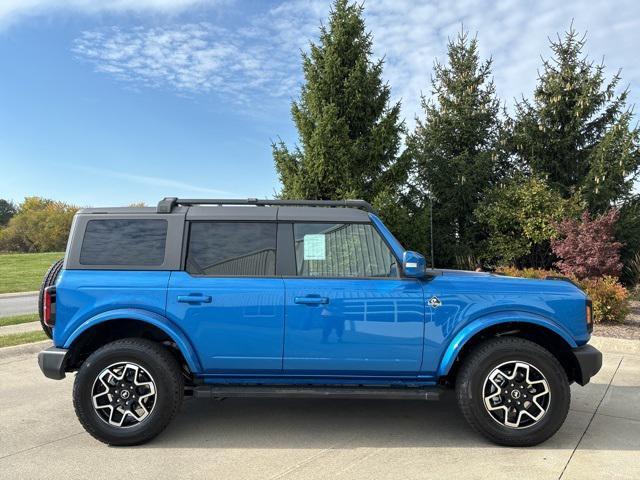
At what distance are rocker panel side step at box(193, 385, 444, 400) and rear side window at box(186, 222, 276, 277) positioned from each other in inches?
36.5

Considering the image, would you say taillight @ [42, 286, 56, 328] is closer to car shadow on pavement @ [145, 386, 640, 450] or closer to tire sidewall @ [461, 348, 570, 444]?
car shadow on pavement @ [145, 386, 640, 450]

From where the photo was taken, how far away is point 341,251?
3.92m

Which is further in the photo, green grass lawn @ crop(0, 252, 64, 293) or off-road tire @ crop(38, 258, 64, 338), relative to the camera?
green grass lawn @ crop(0, 252, 64, 293)

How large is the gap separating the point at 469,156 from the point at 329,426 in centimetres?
1271

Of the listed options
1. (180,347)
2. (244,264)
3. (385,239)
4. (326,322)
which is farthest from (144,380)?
(385,239)

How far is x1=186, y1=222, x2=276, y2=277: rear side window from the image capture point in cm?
388

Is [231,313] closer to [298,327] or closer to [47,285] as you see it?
[298,327]

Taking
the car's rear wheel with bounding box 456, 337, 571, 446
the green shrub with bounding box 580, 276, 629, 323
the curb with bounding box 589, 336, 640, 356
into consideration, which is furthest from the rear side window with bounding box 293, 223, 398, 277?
the green shrub with bounding box 580, 276, 629, 323

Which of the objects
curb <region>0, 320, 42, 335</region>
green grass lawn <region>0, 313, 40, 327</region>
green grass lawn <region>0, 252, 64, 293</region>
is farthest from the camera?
green grass lawn <region>0, 252, 64, 293</region>

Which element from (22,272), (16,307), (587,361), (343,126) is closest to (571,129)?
(343,126)

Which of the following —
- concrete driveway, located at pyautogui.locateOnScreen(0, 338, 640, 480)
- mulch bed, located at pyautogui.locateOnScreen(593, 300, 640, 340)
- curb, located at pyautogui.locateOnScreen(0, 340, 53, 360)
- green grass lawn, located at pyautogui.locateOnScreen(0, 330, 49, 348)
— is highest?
mulch bed, located at pyautogui.locateOnScreen(593, 300, 640, 340)

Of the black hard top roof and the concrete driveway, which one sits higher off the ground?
the black hard top roof

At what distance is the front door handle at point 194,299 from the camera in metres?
3.74

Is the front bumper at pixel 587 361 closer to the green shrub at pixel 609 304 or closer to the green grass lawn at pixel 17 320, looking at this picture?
the green shrub at pixel 609 304
